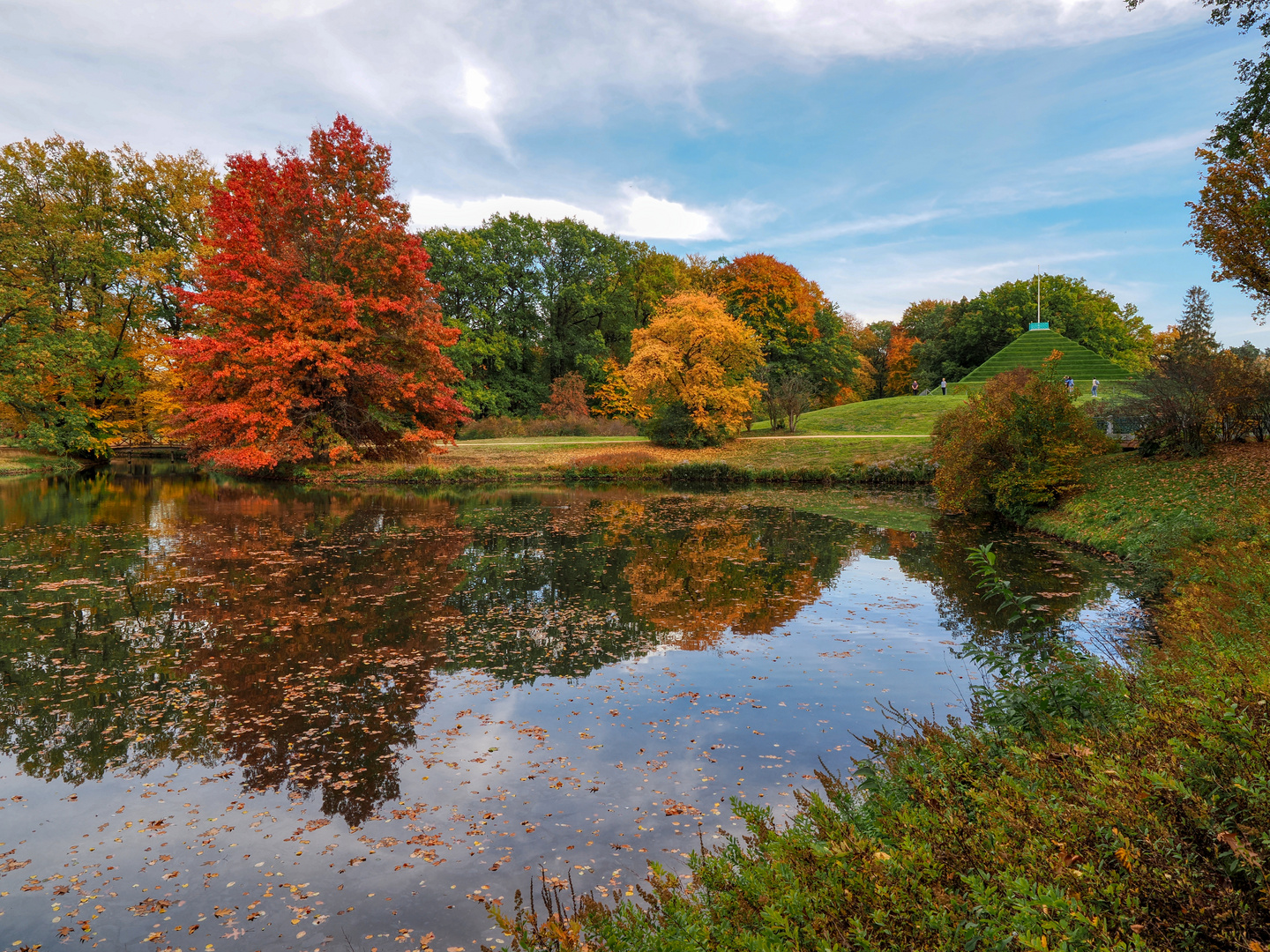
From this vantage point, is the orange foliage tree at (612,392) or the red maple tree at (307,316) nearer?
the red maple tree at (307,316)

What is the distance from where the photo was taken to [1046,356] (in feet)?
135

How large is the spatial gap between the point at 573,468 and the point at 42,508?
57.1 feet

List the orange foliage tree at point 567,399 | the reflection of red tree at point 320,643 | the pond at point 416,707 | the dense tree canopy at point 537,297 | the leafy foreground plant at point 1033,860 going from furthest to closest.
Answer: the dense tree canopy at point 537,297, the orange foliage tree at point 567,399, the reflection of red tree at point 320,643, the pond at point 416,707, the leafy foreground plant at point 1033,860

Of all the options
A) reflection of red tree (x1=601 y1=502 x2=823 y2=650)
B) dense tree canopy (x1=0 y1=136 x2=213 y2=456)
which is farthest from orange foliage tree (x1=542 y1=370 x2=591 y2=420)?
reflection of red tree (x1=601 y1=502 x2=823 y2=650)

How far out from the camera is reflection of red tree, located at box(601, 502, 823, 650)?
973 cm

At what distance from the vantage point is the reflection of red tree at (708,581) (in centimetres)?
973

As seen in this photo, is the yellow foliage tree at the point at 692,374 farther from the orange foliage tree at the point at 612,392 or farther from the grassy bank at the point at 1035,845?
the grassy bank at the point at 1035,845

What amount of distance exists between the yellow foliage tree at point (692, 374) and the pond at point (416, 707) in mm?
17915

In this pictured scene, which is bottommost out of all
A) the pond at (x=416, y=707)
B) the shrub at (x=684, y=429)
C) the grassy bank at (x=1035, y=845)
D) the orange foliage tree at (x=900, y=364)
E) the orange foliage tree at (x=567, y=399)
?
the pond at (x=416, y=707)

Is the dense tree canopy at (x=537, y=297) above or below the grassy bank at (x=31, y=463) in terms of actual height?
above

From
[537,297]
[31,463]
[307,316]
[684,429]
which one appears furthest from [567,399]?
[31,463]

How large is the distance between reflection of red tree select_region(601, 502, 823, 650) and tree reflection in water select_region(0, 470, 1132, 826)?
58mm

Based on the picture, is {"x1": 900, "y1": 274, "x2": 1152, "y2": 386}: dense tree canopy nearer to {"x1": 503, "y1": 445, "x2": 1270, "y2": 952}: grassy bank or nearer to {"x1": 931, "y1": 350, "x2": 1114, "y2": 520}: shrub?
{"x1": 931, "y1": 350, "x2": 1114, "y2": 520}: shrub

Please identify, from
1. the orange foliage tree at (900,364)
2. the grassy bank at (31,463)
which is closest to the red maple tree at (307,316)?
the grassy bank at (31,463)
